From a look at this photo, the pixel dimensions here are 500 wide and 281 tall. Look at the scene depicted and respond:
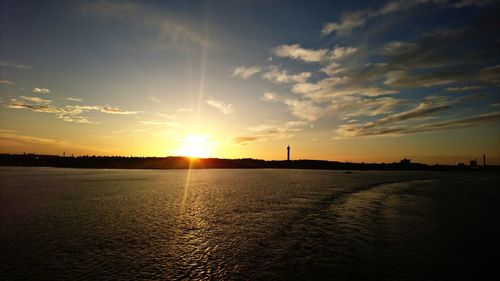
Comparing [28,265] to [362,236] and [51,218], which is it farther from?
[362,236]

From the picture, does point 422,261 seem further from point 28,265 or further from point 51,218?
point 51,218

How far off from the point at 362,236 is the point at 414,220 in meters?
7.07

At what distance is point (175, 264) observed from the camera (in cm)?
1154

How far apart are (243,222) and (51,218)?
43.6 ft

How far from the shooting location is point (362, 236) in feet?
52.8

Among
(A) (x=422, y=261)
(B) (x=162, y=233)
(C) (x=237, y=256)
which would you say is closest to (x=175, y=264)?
(C) (x=237, y=256)

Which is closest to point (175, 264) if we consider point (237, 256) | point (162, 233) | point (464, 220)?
point (237, 256)

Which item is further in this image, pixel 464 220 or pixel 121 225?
pixel 464 220

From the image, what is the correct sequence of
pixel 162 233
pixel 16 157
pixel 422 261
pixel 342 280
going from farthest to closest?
Result: pixel 16 157, pixel 162 233, pixel 422 261, pixel 342 280

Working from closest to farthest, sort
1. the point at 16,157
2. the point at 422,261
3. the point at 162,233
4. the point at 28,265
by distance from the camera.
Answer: the point at 28,265 → the point at 422,261 → the point at 162,233 → the point at 16,157

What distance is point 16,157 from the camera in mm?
163250

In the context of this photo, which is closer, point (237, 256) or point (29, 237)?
point (237, 256)

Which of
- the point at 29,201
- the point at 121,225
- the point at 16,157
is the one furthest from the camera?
the point at 16,157

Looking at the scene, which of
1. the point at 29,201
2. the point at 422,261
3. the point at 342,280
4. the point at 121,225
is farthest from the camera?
the point at 29,201
